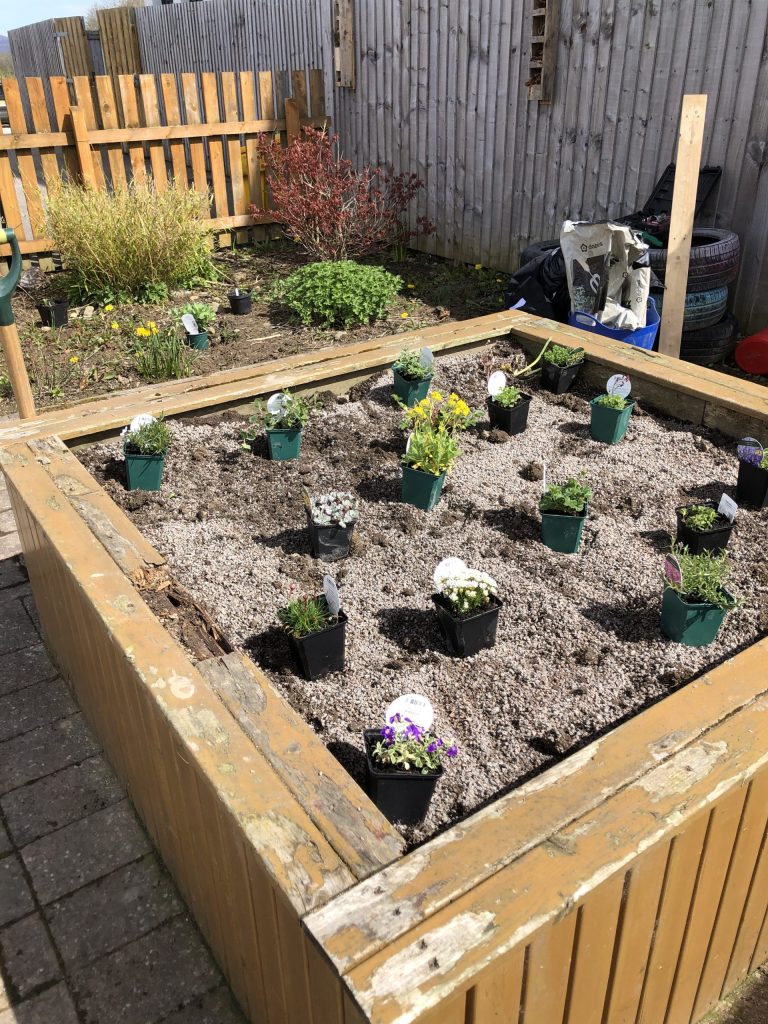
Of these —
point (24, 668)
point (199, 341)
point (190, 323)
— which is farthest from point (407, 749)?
point (199, 341)

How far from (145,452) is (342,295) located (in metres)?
3.55

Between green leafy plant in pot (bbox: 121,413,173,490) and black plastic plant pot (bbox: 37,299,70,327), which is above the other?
green leafy plant in pot (bbox: 121,413,173,490)

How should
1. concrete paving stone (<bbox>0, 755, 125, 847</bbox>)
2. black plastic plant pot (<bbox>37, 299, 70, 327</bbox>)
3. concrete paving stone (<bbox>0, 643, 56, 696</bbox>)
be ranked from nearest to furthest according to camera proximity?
concrete paving stone (<bbox>0, 755, 125, 847</bbox>) < concrete paving stone (<bbox>0, 643, 56, 696</bbox>) < black plastic plant pot (<bbox>37, 299, 70, 327</bbox>)

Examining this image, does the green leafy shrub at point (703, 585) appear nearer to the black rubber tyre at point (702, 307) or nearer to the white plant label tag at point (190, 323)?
the black rubber tyre at point (702, 307)

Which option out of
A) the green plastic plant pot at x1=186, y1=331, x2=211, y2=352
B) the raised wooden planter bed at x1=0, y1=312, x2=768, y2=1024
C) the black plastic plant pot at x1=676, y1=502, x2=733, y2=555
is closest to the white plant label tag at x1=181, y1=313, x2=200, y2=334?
the green plastic plant pot at x1=186, y1=331, x2=211, y2=352

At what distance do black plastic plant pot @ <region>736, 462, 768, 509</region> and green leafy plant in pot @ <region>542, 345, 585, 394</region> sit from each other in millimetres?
1124

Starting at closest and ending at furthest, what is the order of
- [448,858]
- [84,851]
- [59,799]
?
[448,858], [84,851], [59,799]

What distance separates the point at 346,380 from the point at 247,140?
602 cm

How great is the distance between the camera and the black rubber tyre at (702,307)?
5473 millimetres

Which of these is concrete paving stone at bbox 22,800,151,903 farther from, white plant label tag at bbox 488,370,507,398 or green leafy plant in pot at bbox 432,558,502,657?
white plant label tag at bbox 488,370,507,398

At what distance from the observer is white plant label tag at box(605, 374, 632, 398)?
141 inches

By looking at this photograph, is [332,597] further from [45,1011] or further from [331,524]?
[45,1011]

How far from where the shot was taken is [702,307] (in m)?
5.52

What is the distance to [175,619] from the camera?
2.27 meters
